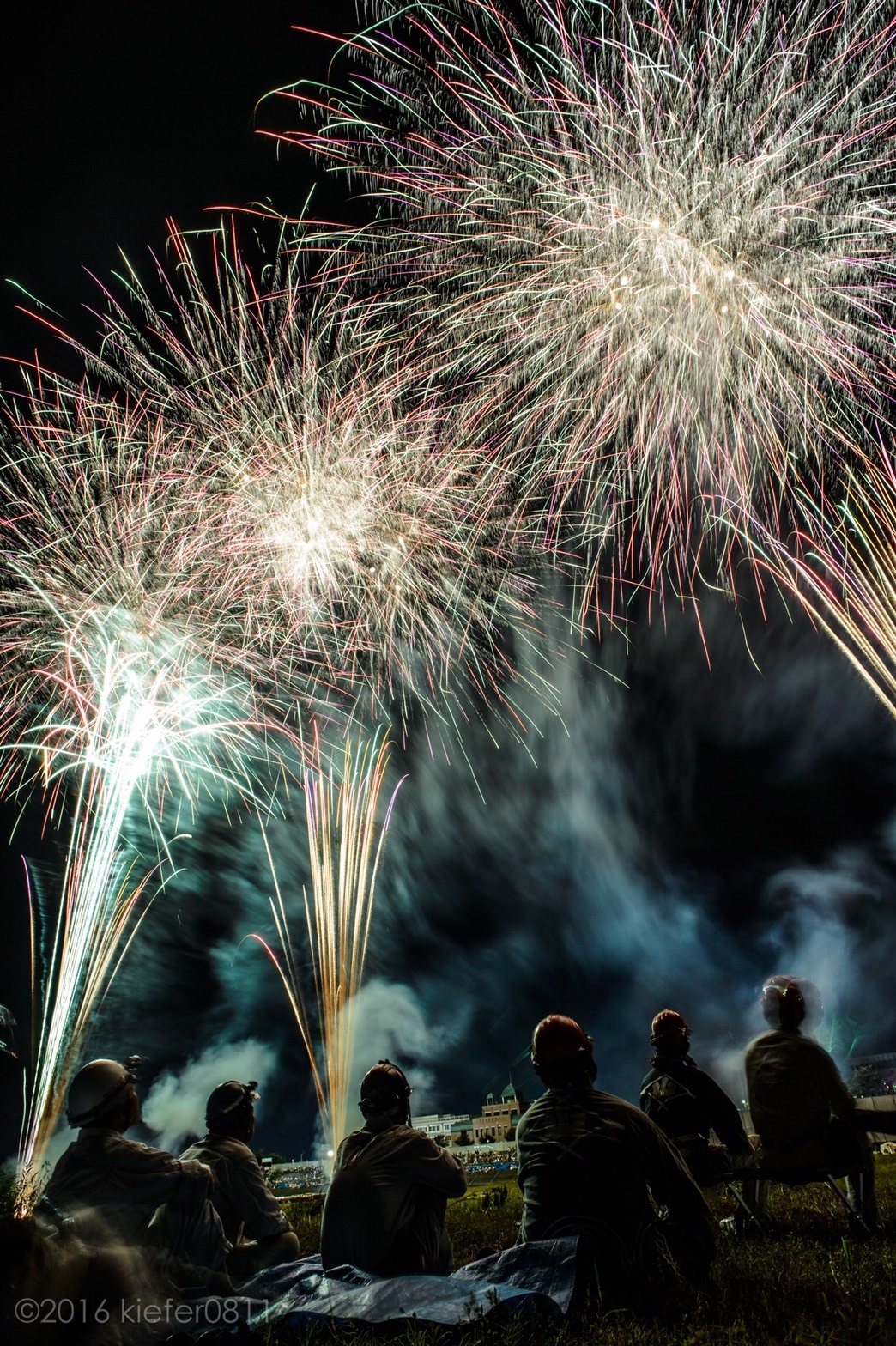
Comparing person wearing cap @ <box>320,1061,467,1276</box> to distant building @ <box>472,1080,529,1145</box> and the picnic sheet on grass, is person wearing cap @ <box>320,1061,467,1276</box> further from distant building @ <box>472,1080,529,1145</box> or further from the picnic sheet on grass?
distant building @ <box>472,1080,529,1145</box>

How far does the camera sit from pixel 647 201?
13.1 metres

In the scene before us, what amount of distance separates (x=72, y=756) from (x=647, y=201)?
14487mm

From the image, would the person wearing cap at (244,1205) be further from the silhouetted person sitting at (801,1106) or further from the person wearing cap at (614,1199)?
the silhouetted person sitting at (801,1106)

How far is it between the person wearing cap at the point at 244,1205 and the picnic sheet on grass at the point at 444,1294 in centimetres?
131

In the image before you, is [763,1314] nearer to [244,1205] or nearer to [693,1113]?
[693,1113]

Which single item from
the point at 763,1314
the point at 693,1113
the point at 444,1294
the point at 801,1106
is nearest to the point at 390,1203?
the point at 444,1294

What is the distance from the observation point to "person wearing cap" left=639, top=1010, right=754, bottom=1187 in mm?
7156

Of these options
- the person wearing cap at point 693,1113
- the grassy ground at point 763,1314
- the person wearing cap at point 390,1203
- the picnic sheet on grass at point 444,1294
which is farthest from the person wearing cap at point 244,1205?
the person wearing cap at point 693,1113

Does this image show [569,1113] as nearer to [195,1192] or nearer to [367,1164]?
[367,1164]

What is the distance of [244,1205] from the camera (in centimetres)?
631

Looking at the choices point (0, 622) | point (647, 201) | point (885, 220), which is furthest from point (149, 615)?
point (885, 220)

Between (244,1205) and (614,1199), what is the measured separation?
3109 mm

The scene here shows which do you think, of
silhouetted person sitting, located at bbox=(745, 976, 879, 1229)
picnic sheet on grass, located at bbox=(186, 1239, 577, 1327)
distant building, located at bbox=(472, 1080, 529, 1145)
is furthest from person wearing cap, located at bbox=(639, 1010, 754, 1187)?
distant building, located at bbox=(472, 1080, 529, 1145)

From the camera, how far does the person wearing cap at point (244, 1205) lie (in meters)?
6.18
